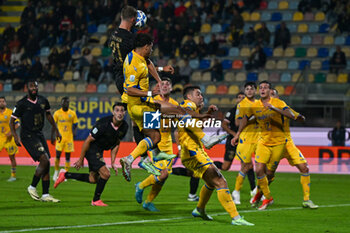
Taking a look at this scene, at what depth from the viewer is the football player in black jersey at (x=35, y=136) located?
12.2 m

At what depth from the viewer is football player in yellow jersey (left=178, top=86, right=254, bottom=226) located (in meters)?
9.09

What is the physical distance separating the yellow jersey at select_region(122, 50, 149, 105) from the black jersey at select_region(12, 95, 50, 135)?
3.79 meters

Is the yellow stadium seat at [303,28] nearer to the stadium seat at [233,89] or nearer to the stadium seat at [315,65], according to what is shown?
the stadium seat at [315,65]

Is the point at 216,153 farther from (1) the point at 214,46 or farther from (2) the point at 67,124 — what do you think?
(1) the point at 214,46

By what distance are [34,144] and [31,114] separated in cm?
64

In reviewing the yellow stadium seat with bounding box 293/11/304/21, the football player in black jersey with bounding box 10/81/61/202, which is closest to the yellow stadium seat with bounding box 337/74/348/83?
the yellow stadium seat with bounding box 293/11/304/21

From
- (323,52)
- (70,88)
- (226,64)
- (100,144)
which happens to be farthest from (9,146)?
(323,52)

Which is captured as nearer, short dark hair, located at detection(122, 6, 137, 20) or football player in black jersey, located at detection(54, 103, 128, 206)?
short dark hair, located at detection(122, 6, 137, 20)

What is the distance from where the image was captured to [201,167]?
30.4 ft

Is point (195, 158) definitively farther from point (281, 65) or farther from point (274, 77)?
point (281, 65)

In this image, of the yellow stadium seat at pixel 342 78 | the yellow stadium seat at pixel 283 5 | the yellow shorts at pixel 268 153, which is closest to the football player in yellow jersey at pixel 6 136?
the yellow shorts at pixel 268 153

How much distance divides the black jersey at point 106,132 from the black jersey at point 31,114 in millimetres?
1390

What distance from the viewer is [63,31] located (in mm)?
29609

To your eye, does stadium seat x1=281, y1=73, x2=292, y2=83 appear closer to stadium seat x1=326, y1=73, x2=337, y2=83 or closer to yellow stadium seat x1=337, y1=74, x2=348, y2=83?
stadium seat x1=326, y1=73, x2=337, y2=83
